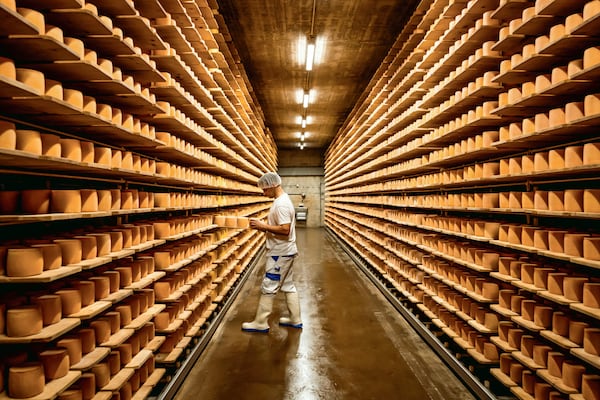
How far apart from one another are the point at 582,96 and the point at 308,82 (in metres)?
6.95

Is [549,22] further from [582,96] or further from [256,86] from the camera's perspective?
[256,86]

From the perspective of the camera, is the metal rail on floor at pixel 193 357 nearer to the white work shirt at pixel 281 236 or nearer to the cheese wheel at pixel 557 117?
the white work shirt at pixel 281 236

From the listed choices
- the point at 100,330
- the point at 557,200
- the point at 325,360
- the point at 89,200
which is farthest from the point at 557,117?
the point at 100,330

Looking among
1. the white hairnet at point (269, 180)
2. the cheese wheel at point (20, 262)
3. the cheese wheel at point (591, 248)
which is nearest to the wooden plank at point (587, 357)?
the cheese wheel at point (591, 248)

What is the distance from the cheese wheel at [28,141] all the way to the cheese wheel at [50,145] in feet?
0.23

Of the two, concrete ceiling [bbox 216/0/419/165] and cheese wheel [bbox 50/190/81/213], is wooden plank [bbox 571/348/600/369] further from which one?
concrete ceiling [bbox 216/0/419/165]

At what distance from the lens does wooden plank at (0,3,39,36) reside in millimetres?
1522

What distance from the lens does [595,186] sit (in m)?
3.28

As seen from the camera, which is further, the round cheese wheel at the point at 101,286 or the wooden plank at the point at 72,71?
the round cheese wheel at the point at 101,286

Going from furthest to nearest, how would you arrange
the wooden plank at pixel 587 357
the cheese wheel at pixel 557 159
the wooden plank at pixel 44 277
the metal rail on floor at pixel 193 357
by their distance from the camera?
1. the metal rail on floor at pixel 193 357
2. the cheese wheel at pixel 557 159
3. the wooden plank at pixel 587 357
4. the wooden plank at pixel 44 277

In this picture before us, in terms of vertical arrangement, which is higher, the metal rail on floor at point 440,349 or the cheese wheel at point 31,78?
the cheese wheel at point 31,78

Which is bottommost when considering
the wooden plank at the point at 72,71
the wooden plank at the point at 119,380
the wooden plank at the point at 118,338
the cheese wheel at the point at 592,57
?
the wooden plank at the point at 119,380

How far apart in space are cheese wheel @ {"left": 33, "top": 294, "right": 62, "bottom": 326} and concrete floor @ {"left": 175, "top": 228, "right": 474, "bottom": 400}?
4.82 ft

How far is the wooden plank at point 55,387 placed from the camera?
171cm
